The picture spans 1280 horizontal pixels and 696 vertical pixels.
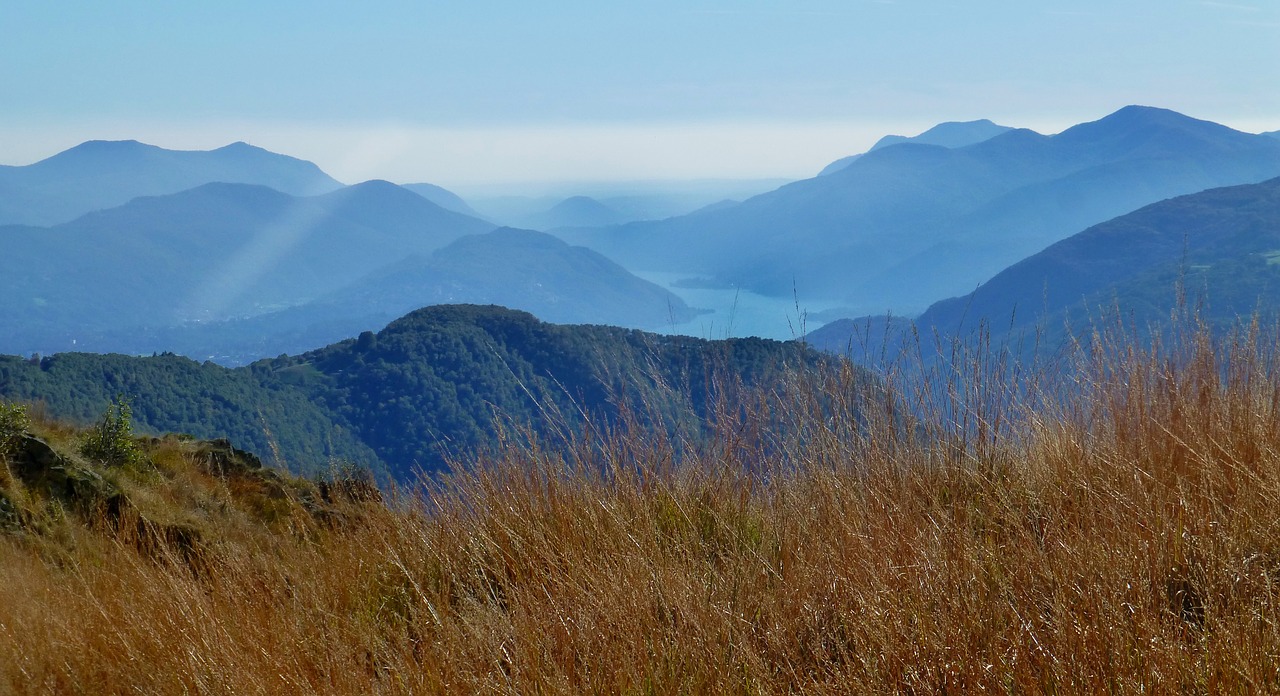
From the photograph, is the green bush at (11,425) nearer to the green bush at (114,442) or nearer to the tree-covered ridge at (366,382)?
the green bush at (114,442)

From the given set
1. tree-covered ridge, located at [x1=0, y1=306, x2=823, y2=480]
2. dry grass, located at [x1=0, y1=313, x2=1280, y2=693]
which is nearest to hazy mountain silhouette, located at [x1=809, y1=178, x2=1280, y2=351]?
tree-covered ridge, located at [x1=0, y1=306, x2=823, y2=480]

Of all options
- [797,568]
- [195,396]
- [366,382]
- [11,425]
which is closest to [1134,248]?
[366,382]

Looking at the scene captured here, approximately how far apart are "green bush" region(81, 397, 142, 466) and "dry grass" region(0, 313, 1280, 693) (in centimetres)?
138

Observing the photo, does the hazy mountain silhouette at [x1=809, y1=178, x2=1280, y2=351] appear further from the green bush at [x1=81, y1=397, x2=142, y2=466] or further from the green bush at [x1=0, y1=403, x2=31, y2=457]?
the green bush at [x1=0, y1=403, x2=31, y2=457]

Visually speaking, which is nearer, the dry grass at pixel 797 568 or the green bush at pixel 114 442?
the dry grass at pixel 797 568

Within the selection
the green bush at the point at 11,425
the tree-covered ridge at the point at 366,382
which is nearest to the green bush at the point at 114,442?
the green bush at the point at 11,425

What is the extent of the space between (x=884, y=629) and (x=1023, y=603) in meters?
0.42

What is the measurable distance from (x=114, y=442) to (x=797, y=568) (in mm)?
4754

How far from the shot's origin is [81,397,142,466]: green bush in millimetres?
5125

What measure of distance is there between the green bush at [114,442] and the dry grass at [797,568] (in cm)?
138

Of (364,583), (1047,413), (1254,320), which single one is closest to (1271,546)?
(1047,413)

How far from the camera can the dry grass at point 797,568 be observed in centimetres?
189

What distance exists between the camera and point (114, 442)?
17.1ft

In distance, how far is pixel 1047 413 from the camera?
3842mm
